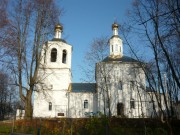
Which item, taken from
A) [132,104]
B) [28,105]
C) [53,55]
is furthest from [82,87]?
[28,105]

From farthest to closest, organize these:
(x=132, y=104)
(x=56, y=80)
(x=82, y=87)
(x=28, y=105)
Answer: (x=82, y=87) → (x=56, y=80) → (x=132, y=104) → (x=28, y=105)

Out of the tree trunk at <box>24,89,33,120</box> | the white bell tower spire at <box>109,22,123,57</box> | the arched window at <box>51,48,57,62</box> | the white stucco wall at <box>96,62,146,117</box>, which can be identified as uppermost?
the white bell tower spire at <box>109,22,123,57</box>

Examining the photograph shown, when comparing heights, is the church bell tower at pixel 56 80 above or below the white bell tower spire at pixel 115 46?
below

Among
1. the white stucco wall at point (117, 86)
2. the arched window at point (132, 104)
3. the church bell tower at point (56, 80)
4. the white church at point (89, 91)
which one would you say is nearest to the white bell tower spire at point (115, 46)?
the white church at point (89, 91)

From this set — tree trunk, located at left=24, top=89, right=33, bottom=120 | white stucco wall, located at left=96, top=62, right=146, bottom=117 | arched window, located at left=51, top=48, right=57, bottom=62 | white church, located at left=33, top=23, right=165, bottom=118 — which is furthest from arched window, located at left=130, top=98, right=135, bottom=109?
tree trunk, located at left=24, top=89, right=33, bottom=120

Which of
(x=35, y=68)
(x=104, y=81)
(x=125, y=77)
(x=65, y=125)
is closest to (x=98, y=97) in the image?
(x=104, y=81)

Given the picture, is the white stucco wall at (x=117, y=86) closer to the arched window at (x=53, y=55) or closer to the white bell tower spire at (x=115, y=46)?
the white bell tower spire at (x=115, y=46)

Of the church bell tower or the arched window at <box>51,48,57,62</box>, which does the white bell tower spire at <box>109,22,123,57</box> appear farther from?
the arched window at <box>51,48,57,62</box>

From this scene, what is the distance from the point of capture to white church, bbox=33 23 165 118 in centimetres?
3141

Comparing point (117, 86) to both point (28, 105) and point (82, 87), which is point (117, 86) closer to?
point (82, 87)

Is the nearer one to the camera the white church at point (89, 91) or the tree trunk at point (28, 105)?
the tree trunk at point (28, 105)

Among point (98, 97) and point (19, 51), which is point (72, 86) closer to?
point (98, 97)

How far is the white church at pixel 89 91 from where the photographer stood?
3141 cm

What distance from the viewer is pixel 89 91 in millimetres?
33812
